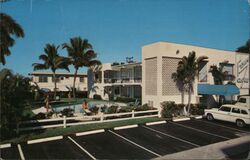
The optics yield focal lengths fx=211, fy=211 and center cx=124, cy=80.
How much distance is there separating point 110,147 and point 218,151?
499 cm

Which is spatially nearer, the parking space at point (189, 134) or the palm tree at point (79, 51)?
the parking space at point (189, 134)

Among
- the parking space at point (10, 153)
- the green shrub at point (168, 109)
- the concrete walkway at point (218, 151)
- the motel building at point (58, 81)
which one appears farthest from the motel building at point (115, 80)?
the parking space at point (10, 153)

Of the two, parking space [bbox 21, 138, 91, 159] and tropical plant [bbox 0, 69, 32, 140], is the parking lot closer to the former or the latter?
parking space [bbox 21, 138, 91, 159]

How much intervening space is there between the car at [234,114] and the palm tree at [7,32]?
1554 cm

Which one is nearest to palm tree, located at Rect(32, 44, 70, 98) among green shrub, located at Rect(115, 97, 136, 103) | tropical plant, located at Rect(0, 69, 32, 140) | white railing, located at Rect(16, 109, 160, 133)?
green shrub, located at Rect(115, 97, 136, 103)

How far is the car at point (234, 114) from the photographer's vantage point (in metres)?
14.5

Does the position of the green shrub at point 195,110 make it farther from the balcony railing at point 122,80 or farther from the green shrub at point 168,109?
the balcony railing at point 122,80

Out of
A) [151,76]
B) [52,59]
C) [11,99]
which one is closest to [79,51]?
[52,59]

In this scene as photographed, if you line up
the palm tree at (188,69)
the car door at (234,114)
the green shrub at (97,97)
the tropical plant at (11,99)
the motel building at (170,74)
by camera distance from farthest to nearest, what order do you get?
the green shrub at (97,97) → the palm tree at (188,69) → the motel building at (170,74) → the car door at (234,114) → the tropical plant at (11,99)

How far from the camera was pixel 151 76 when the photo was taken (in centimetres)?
1884

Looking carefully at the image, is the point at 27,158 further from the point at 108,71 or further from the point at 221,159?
the point at 108,71

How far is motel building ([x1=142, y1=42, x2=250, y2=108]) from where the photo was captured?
706 inches

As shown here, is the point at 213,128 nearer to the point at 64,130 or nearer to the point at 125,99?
the point at 64,130

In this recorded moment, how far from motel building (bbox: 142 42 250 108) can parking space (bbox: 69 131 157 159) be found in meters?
7.68
